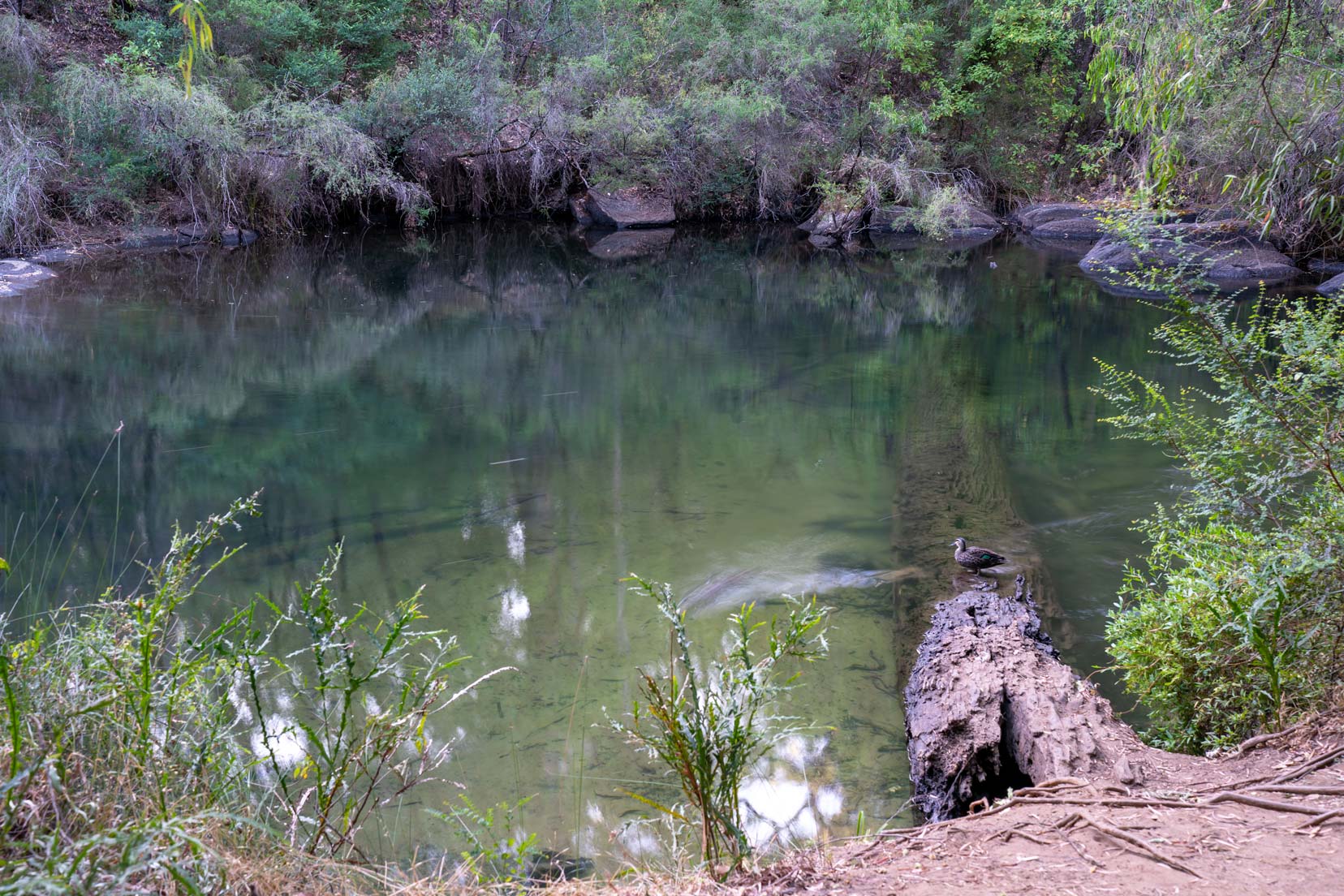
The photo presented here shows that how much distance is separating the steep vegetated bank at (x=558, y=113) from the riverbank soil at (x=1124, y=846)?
12.7 m

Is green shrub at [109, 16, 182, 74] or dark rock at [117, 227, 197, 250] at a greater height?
green shrub at [109, 16, 182, 74]

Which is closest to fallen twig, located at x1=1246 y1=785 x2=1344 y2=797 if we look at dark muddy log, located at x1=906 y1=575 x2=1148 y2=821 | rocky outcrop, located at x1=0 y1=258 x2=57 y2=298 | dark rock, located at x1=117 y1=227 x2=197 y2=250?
dark muddy log, located at x1=906 y1=575 x2=1148 y2=821

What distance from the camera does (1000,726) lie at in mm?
3779

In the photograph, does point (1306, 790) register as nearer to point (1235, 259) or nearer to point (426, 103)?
point (1235, 259)

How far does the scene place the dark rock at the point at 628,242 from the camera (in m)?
19.4

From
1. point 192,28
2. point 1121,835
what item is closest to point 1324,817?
point 1121,835

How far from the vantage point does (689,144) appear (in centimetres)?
2192

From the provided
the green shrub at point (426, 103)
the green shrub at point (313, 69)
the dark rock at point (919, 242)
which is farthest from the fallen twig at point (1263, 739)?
the green shrub at point (313, 69)

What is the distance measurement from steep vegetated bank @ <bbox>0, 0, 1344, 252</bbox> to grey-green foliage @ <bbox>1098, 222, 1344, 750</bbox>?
11.2 metres

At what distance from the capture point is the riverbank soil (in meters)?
2.37

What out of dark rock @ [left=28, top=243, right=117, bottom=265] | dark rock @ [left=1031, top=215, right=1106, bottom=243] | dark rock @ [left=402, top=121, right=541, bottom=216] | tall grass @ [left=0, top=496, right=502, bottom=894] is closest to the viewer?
tall grass @ [left=0, top=496, right=502, bottom=894]

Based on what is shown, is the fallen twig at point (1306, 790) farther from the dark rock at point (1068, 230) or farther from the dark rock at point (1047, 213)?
the dark rock at point (1047, 213)

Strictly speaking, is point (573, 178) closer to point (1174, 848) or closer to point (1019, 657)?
point (1019, 657)

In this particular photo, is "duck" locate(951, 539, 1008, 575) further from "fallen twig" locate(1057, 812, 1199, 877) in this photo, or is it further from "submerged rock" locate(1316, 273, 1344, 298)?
"submerged rock" locate(1316, 273, 1344, 298)
